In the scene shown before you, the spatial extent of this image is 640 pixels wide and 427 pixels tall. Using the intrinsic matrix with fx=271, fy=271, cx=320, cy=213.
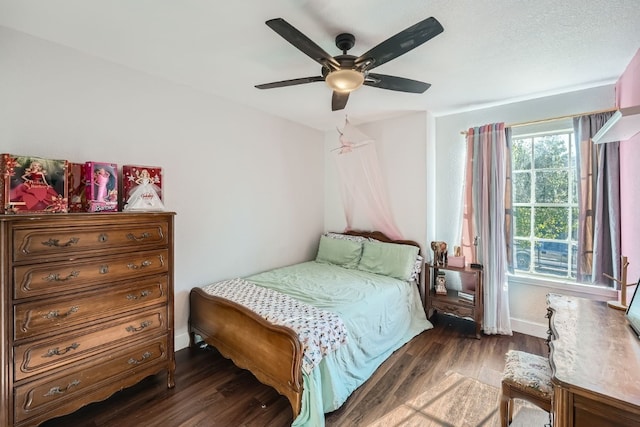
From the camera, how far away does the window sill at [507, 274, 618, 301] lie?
101 inches

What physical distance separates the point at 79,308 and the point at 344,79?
2.18 metres

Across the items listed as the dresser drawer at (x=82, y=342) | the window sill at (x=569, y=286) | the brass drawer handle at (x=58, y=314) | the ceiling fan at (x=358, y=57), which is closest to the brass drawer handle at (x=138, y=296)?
the dresser drawer at (x=82, y=342)

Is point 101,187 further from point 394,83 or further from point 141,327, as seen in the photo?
point 394,83

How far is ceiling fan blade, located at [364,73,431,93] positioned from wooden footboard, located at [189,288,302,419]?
1.78 meters

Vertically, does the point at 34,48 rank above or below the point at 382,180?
above

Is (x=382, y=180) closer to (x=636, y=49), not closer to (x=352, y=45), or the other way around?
(x=352, y=45)

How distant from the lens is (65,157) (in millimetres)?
2020

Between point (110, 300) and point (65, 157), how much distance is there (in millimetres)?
1134

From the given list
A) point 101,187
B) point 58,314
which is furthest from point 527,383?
point 101,187

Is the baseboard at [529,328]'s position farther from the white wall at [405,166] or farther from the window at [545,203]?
the white wall at [405,166]

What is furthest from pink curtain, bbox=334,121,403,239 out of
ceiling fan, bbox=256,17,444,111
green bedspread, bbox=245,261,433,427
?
ceiling fan, bbox=256,17,444,111

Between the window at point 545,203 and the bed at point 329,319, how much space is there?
119cm

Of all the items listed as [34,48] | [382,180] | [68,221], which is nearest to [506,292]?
[382,180]

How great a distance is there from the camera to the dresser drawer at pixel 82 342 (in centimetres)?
150
